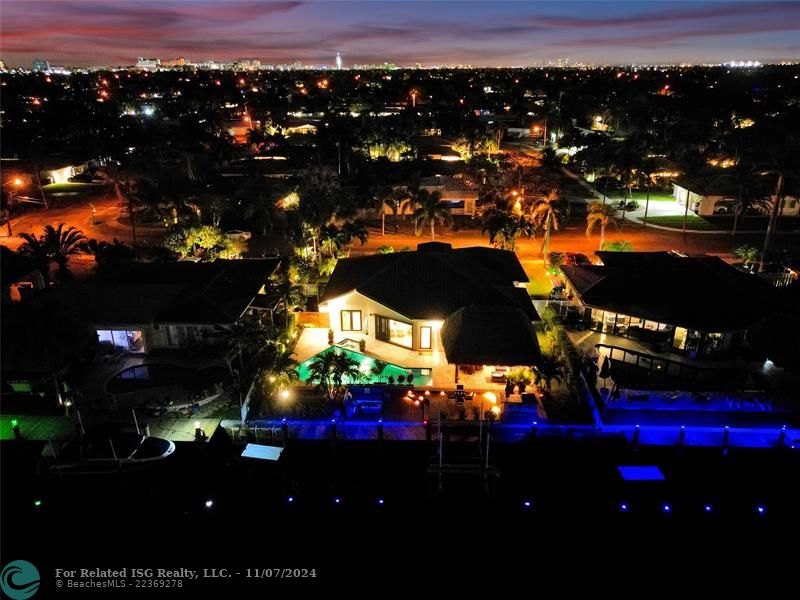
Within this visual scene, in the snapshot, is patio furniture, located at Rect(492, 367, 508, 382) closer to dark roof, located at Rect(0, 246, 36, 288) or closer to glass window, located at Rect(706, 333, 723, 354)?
glass window, located at Rect(706, 333, 723, 354)

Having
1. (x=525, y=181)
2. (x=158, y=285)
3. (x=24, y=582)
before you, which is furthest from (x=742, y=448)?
(x=525, y=181)

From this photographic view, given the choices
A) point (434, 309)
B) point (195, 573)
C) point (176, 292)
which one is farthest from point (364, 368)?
point (176, 292)

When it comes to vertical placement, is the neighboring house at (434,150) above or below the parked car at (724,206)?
above

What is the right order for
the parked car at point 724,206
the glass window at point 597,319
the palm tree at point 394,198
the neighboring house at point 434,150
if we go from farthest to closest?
the neighboring house at point 434,150
the parked car at point 724,206
the palm tree at point 394,198
the glass window at point 597,319

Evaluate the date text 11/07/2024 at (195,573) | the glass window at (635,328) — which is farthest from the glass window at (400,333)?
the date text 11/07/2024 at (195,573)

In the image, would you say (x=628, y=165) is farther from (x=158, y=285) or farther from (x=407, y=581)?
(x=407, y=581)

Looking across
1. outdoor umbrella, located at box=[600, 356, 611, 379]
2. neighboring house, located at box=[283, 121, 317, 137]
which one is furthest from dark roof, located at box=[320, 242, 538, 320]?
neighboring house, located at box=[283, 121, 317, 137]

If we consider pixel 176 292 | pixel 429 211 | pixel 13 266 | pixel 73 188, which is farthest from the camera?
pixel 73 188

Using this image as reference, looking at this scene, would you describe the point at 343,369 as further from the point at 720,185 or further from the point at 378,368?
the point at 720,185

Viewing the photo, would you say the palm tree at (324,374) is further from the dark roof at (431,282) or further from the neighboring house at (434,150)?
the neighboring house at (434,150)
